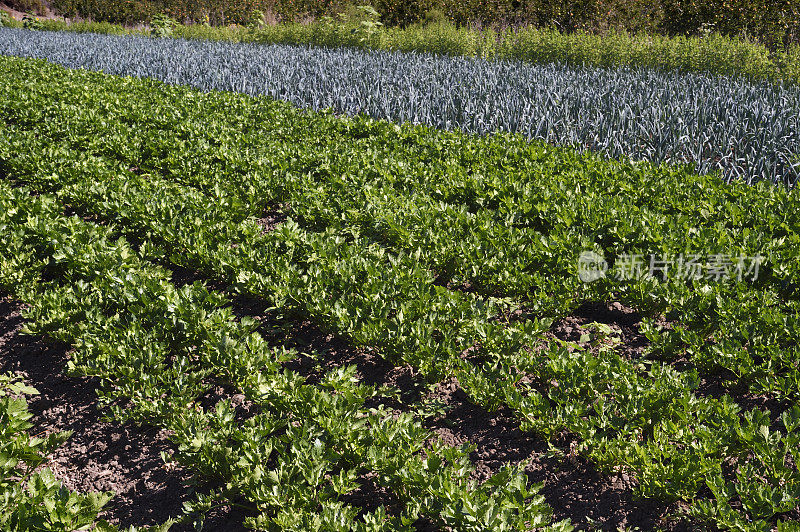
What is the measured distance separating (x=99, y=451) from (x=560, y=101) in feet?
20.4

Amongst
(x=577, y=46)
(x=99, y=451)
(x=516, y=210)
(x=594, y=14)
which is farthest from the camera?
(x=594, y=14)

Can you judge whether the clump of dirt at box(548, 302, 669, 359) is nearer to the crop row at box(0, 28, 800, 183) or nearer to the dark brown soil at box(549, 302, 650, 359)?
the dark brown soil at box(549, 302, 650, 359)

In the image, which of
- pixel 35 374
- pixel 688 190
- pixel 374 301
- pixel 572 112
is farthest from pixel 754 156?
pixel 35 374

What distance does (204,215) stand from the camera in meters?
4.93

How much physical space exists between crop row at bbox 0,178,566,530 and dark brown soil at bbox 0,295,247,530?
0.12 m

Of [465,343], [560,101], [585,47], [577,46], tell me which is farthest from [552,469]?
[577,46]

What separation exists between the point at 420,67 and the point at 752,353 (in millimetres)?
8573

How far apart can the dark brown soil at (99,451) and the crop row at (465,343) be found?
43.9 inches

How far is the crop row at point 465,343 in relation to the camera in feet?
8.03

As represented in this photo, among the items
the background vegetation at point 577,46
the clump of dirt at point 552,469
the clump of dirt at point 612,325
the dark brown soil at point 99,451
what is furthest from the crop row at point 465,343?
the background vegetation at point 577,46

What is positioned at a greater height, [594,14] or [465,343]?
[594,14]

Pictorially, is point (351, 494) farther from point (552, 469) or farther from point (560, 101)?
point (560, 101)

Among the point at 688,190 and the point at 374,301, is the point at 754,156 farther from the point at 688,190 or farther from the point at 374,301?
the point at 374,301

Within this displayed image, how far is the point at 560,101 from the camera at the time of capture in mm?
7332
